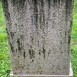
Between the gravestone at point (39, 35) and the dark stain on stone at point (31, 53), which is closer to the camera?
the gravestone at point (39, 35)

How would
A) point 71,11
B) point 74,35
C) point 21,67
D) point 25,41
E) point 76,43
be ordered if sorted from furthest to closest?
point 74,35
point 76,43
point 21,67
point 25,41
point 71,11

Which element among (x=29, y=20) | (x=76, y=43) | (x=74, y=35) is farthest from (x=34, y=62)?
(x=74, y=35)

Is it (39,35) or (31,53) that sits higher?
(39,35)

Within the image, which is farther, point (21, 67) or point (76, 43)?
point (76, 43)

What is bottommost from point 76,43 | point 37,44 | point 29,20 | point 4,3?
point 76,43

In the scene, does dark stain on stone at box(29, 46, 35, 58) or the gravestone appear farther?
dark stain on stone at box(29, 46, 35, 58)

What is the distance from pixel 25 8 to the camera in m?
3.12

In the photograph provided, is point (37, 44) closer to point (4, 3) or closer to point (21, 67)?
point (21, 67)

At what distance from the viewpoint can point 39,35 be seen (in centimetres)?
332

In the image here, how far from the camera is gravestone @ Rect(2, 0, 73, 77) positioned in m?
3.10

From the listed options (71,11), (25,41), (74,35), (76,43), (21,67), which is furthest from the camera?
(74,35)

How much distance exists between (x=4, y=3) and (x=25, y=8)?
0.29 m

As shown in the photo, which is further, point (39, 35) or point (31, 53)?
point (31, 53)

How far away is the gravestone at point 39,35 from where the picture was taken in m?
3.10
